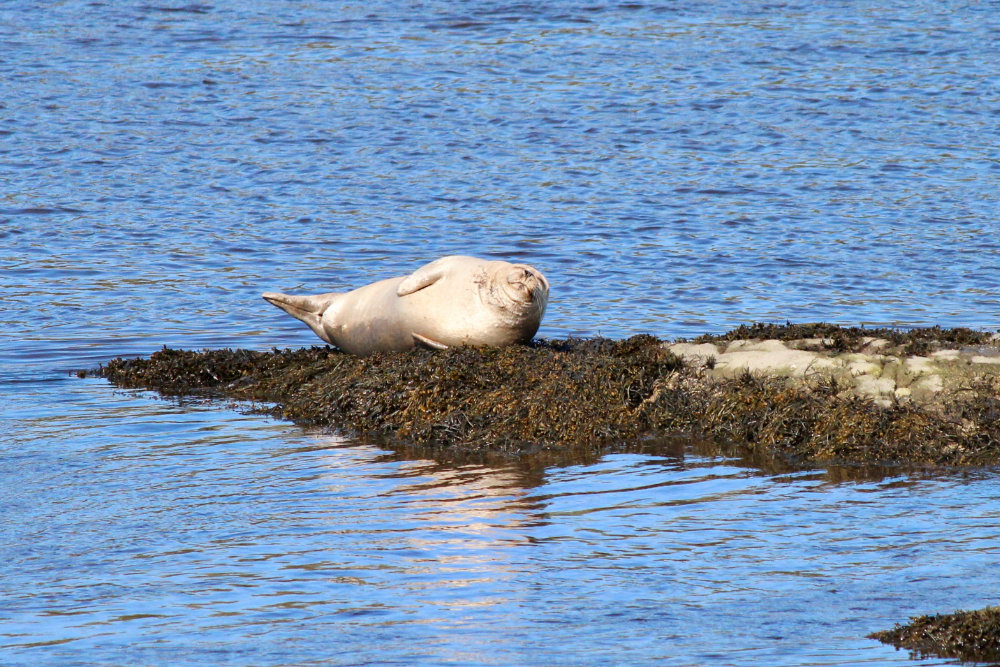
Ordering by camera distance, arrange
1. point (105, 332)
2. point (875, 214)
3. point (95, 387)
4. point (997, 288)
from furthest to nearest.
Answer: point (875, 214) → point (997, 288) → point (105, 332) → point (95, 387)

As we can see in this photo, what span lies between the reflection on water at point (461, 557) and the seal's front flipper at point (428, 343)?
111cm

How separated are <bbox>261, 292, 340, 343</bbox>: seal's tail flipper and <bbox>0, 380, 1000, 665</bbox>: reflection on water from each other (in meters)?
1.83

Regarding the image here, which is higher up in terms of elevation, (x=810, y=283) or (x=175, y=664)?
Result: (x=175, y=664)

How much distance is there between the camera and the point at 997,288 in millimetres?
12430

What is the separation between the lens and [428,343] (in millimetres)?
→ 8445

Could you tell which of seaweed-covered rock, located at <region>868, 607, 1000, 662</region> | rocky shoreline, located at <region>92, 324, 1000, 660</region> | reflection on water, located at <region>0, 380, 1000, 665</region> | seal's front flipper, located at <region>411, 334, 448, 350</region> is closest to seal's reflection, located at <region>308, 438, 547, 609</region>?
reflection on water, located at <region>0, 380, 1000, 665</region>

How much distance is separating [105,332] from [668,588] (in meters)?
7.16

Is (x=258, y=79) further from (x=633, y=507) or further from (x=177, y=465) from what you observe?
(x=633, y=507)

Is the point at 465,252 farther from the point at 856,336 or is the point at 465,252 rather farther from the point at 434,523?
the point at 434,523

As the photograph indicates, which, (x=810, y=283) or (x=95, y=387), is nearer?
(x=95, y=387)

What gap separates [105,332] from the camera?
1120cm

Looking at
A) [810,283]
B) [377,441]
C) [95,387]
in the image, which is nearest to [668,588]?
[377,441]

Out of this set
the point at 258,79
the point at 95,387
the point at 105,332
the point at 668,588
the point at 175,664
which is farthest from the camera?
the point at 258,79

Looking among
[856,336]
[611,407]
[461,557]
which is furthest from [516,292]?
[461,557]
